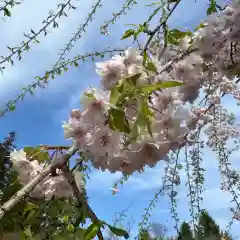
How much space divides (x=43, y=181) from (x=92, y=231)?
11 centimetres

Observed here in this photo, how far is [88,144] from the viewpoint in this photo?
0.56 meters

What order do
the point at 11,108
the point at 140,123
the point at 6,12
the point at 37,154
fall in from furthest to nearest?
the point at 11,108 < the point at 6,12 < the point at 37,154 < the point at 140,123

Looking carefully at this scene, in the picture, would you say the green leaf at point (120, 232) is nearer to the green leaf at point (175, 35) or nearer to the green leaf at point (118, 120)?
the green leaf at point (118, 120)

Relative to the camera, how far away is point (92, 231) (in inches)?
25.5

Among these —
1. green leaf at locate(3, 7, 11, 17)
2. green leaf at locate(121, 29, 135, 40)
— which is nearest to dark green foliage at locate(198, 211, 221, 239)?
green leaf at locate(121, 29, 135, 40)

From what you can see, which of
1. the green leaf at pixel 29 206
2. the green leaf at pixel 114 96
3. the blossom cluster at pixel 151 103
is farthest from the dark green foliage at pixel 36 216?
the green leaf at pixel 114 96

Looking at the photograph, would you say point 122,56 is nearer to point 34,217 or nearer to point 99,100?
point 99,100

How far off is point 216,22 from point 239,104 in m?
1.28

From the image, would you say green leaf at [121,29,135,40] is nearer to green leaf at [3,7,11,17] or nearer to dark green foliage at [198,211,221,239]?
dark green foliage at [198,211,221,239]

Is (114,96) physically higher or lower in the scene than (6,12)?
lower

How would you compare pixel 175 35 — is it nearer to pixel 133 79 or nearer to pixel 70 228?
pixel 133 79

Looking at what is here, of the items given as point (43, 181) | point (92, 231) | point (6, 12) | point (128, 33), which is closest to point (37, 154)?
point (43, 181)

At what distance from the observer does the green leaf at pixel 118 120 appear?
19.1 inches

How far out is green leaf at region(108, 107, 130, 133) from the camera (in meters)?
0.49
